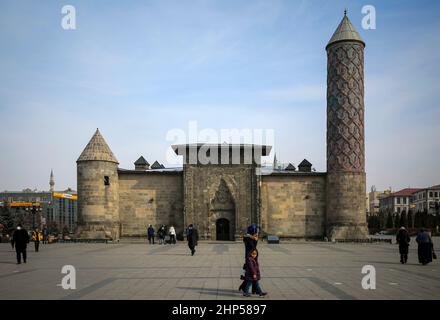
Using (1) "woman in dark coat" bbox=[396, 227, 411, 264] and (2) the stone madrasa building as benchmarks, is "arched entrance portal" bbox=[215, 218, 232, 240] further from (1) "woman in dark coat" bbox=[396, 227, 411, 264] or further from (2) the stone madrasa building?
(1) "woman in dark coat" bbox=[396, 227, 411, 264]

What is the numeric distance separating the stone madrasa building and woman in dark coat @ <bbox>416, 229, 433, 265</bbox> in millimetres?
18964

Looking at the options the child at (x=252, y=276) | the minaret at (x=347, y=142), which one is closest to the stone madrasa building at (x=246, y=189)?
the minaret at (x=347, y=142)

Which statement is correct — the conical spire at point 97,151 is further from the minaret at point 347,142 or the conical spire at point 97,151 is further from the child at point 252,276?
the child at point 252,276

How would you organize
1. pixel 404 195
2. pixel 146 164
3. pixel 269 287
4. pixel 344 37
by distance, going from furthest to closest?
pixel 404 195
pixel 146 164
pixel 344 37
pixel 269 287

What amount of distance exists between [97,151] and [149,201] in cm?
613

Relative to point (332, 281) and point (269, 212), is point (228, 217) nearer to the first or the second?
point (269, 212)

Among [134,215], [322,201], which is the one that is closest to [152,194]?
[134,215]

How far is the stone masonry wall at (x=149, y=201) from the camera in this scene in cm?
3697

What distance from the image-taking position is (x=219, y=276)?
1263cm

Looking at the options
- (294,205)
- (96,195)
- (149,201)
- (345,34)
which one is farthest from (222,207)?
(345,34)

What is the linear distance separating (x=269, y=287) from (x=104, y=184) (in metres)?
27.4

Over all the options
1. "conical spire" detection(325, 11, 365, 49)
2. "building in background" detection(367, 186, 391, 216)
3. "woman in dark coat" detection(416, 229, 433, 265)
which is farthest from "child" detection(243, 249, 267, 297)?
"building in background" detection(367, 186, 391, 216)

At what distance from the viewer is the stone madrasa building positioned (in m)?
35.0

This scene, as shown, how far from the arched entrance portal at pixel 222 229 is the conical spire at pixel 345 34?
17.4 metres
